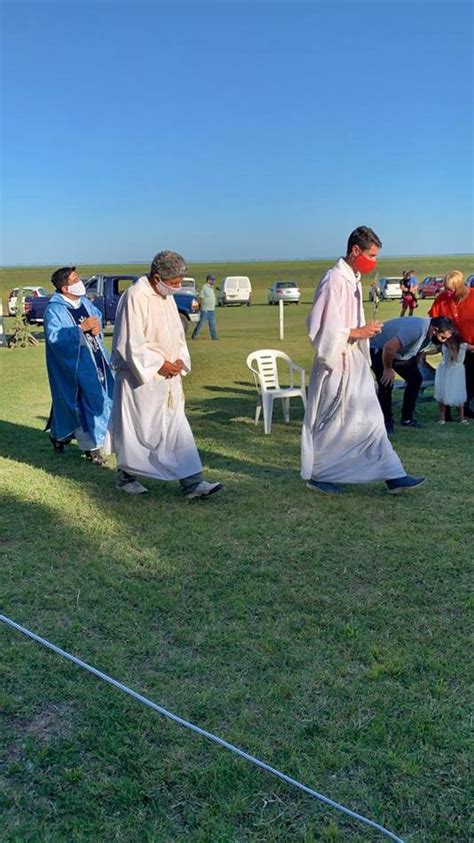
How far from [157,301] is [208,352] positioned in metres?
10.5

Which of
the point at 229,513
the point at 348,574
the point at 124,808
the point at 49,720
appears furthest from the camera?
the point at 229,513

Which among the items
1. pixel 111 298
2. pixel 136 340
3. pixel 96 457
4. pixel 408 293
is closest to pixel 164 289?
pixel 136 340

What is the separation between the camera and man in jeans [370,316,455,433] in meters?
7.04

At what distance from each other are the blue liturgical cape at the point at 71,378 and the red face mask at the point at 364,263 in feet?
9.07

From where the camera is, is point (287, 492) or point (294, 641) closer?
point (294, 641)

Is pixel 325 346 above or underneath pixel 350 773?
above

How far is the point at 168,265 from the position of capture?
15.9 ft

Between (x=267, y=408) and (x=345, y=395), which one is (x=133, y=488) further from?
(x=267, y=408)

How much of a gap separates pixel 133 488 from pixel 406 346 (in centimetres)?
334

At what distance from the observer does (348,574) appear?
12.6 feet

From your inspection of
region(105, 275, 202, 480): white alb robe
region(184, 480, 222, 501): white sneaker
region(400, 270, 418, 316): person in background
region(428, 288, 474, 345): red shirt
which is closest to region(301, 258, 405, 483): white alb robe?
region(184, 480, 222, 501): white sneaker

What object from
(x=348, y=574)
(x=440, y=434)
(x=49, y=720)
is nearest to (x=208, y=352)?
(x=440, y=434)

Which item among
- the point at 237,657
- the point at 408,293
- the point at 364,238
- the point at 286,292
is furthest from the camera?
the point at 286,292

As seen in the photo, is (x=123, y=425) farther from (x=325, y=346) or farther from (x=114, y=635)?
(x=114, y=635)
